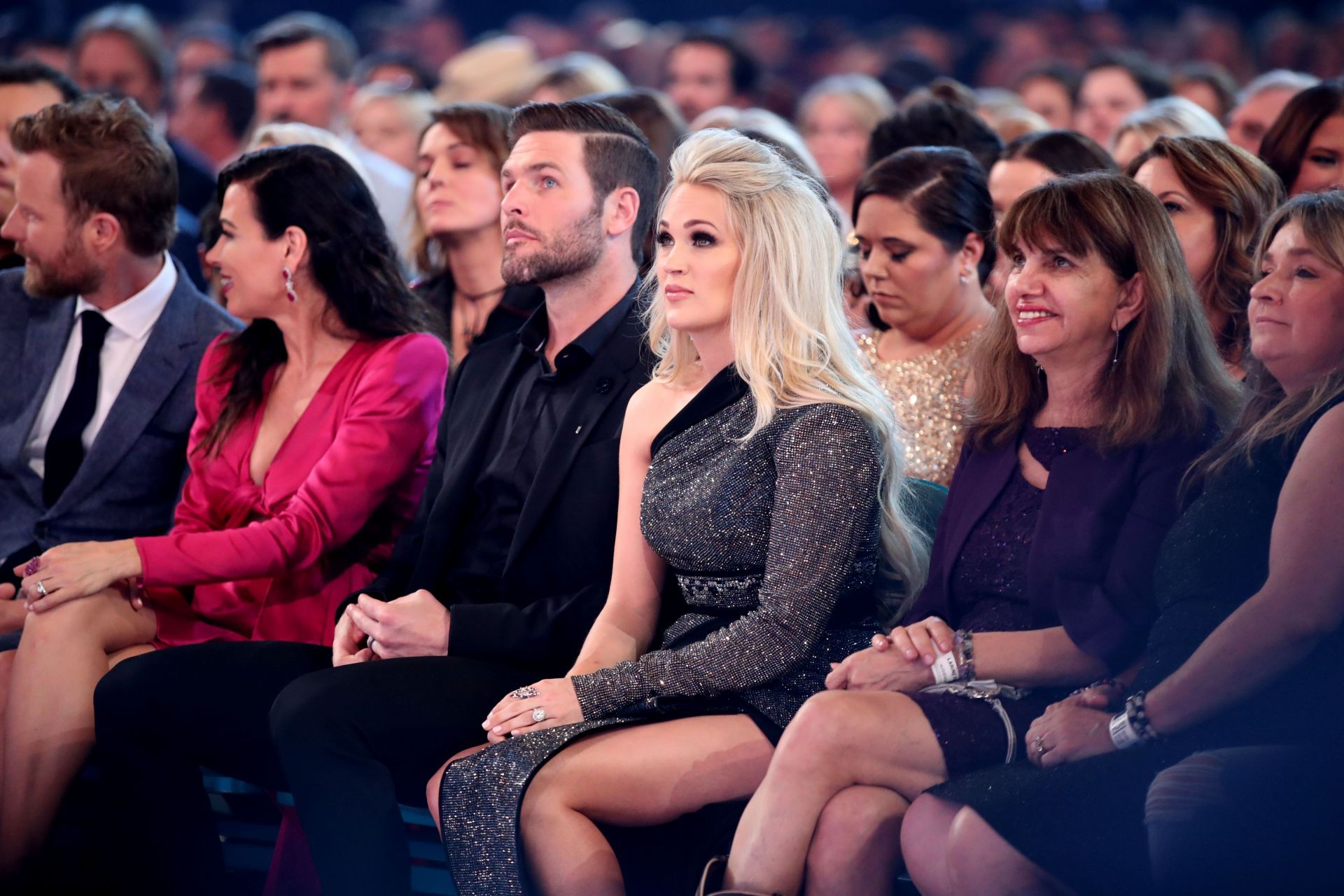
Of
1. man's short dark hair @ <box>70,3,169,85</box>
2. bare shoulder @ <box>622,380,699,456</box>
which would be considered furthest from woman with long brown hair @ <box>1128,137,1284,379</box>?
man's short dark hair @ <box>70,3,169,85</box>

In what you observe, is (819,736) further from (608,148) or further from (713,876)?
(608,148)

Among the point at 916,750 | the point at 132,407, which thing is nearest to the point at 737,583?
the point at 916,750

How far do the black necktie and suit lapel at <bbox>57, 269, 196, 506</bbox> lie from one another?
65 millimetres

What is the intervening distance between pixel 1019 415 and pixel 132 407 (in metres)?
2.06

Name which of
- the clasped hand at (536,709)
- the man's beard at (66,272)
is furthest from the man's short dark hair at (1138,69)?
the clasped hand at (536,709)

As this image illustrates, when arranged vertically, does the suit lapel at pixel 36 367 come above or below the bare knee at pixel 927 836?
above

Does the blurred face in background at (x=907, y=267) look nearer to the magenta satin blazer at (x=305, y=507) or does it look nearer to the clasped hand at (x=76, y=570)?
the magenta satin blazer at (x=305, y=507)

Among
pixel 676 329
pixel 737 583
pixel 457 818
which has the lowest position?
pixel 457 818

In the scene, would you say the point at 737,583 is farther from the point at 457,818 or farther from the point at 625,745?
the point at 457,818

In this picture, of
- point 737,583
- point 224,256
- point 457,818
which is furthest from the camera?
point 224,256

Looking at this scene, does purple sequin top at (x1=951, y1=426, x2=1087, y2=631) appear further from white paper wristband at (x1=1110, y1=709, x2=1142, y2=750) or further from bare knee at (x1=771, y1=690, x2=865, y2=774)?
bare knee at (x1=771, y1=690, x2=865, y2=774)

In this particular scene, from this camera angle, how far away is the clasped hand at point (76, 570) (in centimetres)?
292

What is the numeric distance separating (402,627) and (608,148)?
1108 mm

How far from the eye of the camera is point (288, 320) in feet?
10.8
